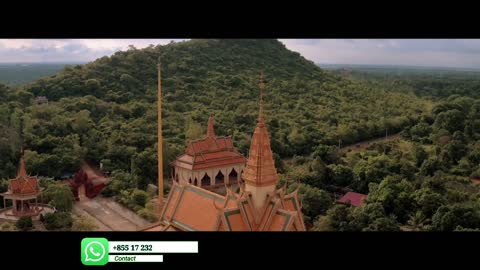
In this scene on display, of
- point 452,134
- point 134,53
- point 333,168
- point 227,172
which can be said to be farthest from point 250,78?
point 227,172

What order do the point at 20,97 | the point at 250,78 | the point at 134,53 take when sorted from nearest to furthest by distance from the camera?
the point at 20,97
the point at 134,53
the point at 250,78

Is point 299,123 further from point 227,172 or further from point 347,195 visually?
point 227,172

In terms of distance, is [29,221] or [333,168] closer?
[29,221]

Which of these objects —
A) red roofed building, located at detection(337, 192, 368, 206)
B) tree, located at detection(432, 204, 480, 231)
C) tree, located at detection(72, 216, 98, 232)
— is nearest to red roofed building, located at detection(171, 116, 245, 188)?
tree, located at detection(72, 216, 98, 232)

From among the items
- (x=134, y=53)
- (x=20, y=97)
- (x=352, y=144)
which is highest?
(x=134, y=53)

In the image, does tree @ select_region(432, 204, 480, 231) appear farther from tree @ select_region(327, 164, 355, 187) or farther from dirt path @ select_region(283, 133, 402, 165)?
dirt path @ select_region(283, 133, 402, 165)

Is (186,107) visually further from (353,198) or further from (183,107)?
(353,198)

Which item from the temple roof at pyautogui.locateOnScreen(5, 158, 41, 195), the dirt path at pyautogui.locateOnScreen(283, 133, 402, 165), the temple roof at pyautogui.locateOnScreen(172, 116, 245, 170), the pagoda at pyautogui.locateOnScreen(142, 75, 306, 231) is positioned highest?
the pagoda at pyautogui.locateOnScreen(142, 75, 306, 231)

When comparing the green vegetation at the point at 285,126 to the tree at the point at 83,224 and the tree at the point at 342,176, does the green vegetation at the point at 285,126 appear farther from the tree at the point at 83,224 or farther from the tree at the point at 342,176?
the tree at the point at 83,224
